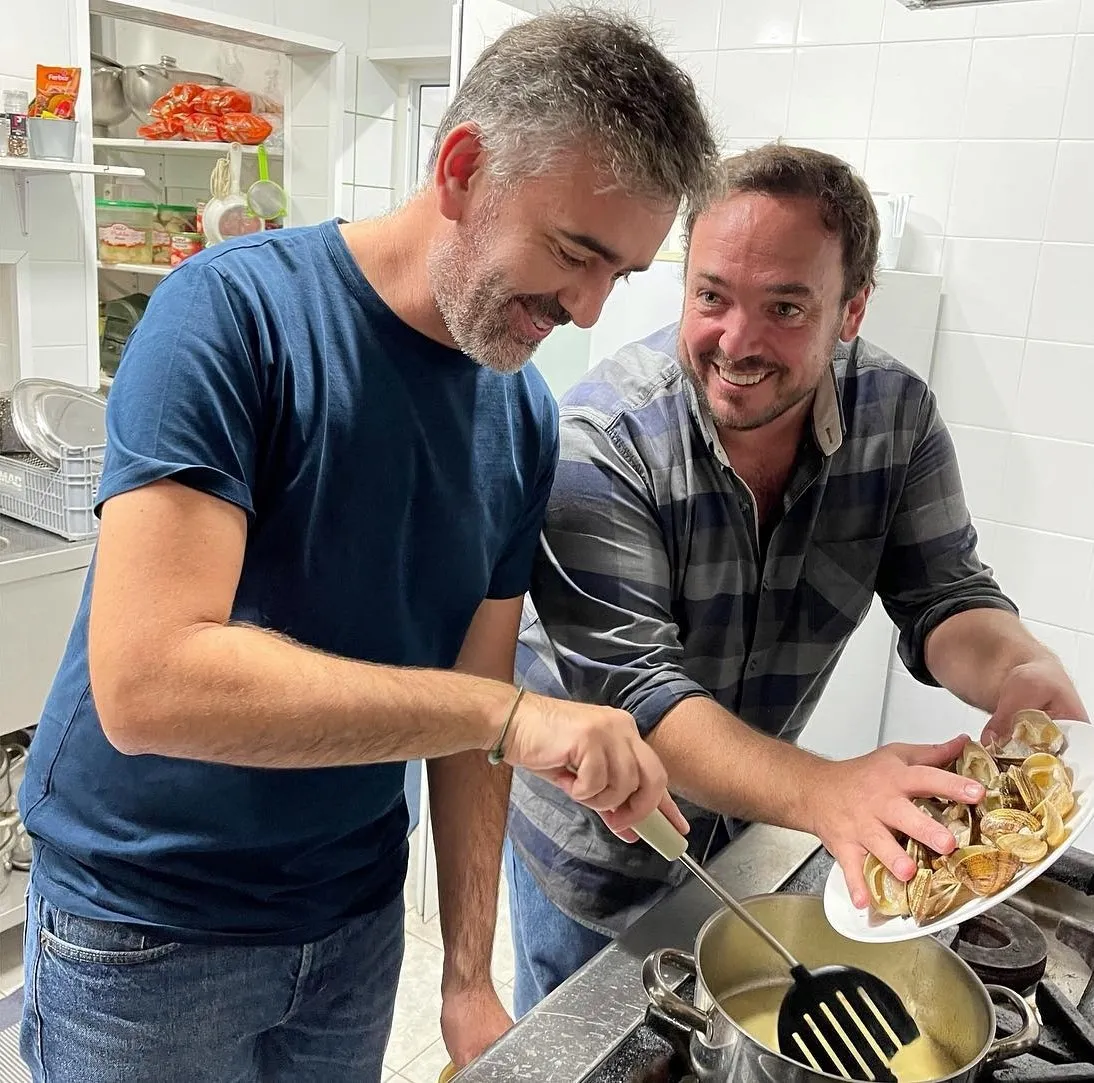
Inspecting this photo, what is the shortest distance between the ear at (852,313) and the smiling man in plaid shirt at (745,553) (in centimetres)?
1

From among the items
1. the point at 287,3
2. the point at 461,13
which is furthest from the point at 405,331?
the point at 287,3

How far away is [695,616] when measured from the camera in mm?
1133

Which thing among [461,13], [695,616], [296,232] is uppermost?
[461,13]

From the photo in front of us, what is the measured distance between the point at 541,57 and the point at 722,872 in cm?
76

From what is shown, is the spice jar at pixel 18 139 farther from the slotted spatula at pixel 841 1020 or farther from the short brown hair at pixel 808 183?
the slotted spatula at pixel 841 1020

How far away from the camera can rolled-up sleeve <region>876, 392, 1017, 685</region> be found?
4.02 ft

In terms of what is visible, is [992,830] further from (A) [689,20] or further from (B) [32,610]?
(A) [689,20]

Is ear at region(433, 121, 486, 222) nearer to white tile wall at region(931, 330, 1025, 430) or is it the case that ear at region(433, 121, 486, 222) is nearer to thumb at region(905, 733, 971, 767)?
thumb at region(905, 733, 971, 767)

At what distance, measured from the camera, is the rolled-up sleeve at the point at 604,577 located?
1.02 m

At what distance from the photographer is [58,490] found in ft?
6.50

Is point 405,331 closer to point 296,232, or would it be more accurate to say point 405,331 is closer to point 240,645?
point 296,232

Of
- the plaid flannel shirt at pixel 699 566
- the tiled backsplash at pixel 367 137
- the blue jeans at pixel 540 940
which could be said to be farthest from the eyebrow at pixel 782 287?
the tiled backsplash at pixel 367 137

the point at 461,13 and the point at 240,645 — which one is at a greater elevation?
the point at 461,13

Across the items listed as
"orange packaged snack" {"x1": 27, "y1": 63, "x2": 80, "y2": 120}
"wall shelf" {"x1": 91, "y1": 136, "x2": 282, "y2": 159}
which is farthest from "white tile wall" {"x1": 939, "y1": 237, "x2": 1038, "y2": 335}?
"wall shelf" {"x1": 91, "y1": 136, "x2": 282, "y2": 159}
